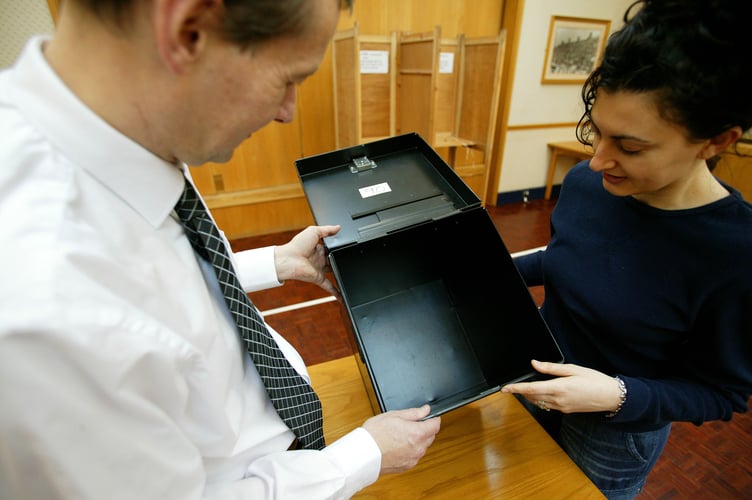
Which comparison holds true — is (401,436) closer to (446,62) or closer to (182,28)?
(182,28)

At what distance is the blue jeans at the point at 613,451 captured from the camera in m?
0.74

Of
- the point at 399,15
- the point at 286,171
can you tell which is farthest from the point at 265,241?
the point at 399,15

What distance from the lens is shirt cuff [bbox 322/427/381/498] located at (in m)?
0.54

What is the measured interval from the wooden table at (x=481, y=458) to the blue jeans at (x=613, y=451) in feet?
0.32

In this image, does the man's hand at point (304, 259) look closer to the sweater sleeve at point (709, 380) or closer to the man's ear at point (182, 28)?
the man's ear at point (182, 28)

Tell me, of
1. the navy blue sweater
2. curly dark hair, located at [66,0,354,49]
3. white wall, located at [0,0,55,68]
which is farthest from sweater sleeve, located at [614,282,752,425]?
white wall, located at [0,0,55,68]

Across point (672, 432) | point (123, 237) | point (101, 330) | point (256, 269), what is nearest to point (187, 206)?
point (123, 237)

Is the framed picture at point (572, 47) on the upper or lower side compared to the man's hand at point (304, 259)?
upper

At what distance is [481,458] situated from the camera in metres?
0.71

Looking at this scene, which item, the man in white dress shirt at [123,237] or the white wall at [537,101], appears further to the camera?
the white wall at [537,101]

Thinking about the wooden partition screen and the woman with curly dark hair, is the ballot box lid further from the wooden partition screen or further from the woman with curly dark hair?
the wooden partition screen

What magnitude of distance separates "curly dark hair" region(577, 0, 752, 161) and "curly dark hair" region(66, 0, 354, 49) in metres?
0.49

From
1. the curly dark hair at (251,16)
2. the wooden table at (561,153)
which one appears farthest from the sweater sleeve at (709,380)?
→ the wooden table at (561,153)

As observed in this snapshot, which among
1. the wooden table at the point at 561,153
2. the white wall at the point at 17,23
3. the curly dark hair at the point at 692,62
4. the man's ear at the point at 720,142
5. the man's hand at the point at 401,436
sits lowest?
the wooden table at the point at 561,153
